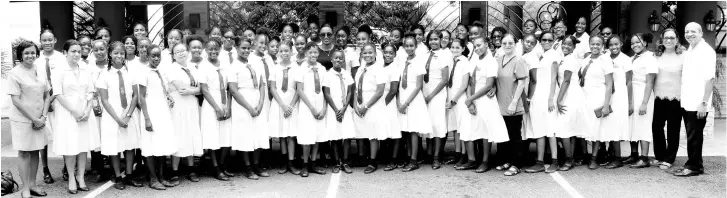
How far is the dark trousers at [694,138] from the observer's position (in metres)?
6.33

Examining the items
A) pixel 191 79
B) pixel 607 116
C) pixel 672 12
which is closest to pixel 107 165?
pixel 191 79

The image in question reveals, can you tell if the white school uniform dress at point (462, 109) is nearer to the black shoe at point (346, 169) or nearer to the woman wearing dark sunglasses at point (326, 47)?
the black shoe at point (346, 169)

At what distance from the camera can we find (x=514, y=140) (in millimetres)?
6590

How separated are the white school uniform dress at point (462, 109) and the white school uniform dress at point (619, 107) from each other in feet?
4.60

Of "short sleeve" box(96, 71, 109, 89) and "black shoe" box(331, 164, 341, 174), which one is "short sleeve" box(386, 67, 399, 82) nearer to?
"black shoe" box(331, 164, 341, 174)

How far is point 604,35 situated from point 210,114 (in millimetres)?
4551

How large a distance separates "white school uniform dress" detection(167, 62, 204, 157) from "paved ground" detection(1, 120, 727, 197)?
37 cm

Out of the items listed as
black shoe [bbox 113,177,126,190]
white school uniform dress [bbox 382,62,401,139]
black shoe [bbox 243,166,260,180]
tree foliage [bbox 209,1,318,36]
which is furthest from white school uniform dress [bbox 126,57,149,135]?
tree foliage [bbox 209,1,318,36]

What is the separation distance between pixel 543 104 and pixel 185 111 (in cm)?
355

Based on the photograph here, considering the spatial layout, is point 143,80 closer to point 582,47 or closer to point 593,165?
point 593,165

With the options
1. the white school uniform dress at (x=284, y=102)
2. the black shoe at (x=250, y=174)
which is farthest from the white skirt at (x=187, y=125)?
the white school uniform dress at (x=284, y=102)

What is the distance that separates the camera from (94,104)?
19.3ft

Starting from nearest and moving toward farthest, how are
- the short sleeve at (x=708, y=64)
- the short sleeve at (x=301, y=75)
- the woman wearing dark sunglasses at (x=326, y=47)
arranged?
the short sleeve at (x=708, y=64)
the short sleeve at (x=301, y=75)
the woman wearing dark sunglasses at (x=326, y=47)

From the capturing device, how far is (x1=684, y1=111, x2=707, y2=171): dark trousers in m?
6.33
